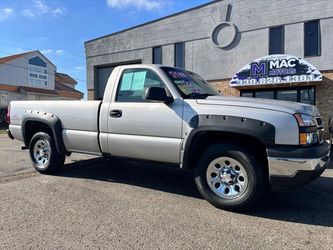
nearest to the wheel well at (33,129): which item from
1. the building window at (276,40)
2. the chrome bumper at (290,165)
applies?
the chrome bumper at (290,165)

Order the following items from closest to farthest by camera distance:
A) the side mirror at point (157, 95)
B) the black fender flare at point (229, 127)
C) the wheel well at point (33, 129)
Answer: the black fender flare at point (229, 127) → the side mirror at point (157, 95) → the wheel well at point (33, 129)

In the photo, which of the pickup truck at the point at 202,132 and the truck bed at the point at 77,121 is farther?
the truck bed at the point at 77,121

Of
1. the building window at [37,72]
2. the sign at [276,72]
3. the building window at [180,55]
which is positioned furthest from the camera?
the building window at [37,72]

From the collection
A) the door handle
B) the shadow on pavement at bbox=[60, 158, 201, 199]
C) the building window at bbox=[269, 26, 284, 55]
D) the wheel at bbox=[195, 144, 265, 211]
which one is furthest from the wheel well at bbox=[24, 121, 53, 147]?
the building window at bbox=[269, 26, 284, 55]

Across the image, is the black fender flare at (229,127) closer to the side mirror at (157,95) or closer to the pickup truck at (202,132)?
the pickup truck at (202,132)

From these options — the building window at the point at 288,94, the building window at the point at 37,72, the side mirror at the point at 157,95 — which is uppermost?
the building window at the point at 37,72

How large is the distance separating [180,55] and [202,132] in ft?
47.6

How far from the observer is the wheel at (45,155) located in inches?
253

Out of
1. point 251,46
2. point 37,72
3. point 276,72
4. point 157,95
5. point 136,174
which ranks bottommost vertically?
point 136,174

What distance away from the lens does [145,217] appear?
165 inches

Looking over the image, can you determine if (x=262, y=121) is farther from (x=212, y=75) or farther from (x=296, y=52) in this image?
(x=212, y=75)

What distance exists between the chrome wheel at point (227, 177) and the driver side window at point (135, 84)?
1.48 metres

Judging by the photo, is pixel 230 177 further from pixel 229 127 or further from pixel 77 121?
pixel 77 121

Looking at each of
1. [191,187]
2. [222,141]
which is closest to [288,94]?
[191,187]
